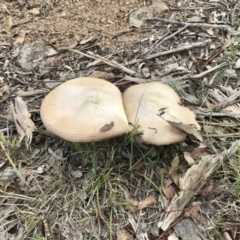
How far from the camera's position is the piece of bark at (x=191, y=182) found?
272 cm

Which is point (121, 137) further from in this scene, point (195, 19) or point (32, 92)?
point (195, 19)

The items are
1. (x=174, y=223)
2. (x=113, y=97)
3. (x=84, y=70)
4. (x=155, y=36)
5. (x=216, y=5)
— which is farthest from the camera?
(x=216, y=5)

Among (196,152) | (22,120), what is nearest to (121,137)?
(196,152)

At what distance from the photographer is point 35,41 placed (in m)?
3.82

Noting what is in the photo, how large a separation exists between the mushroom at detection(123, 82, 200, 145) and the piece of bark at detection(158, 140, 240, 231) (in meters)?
0.23

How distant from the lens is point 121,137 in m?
2.97

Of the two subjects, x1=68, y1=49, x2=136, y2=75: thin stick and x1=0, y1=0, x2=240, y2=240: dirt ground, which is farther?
x1=68, y1=49, x2=136, y2=75: thin stick

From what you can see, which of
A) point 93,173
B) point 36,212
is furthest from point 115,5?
point 36,212

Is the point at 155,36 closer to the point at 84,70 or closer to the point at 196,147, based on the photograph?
the point at 84,70

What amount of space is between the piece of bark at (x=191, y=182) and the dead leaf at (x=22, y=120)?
1097 mm

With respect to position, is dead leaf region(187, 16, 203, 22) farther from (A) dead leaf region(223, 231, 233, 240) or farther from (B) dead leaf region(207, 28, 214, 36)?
(A) dead leaf region(223, 231, 233, 240)

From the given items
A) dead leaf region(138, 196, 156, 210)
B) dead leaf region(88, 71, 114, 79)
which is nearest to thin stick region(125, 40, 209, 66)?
dead leaf region(88, 71, 114, 79)

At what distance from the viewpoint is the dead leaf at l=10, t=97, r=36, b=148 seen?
3.10 metres

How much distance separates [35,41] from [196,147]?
174cm
